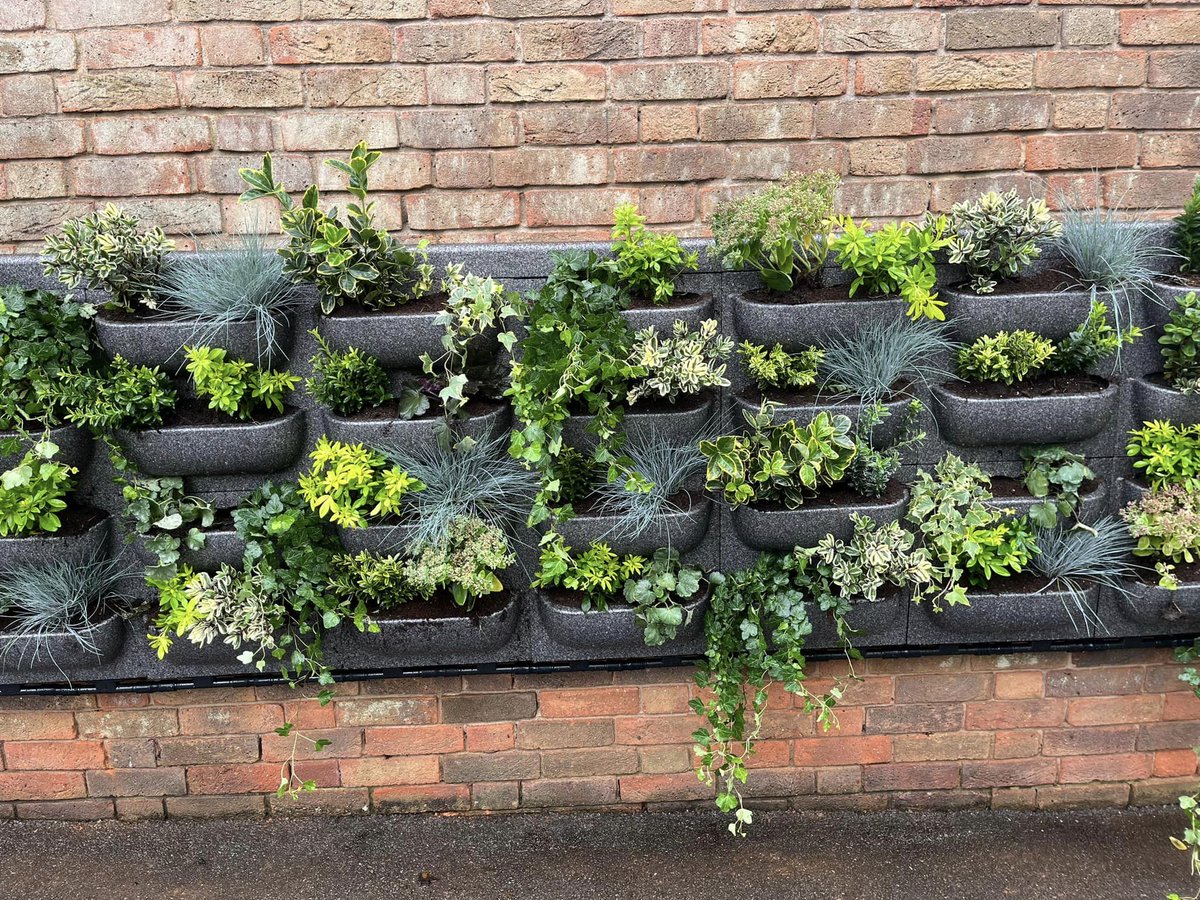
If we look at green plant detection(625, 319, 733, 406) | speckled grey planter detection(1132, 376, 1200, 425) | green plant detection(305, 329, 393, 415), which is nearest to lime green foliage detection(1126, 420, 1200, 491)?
speckled grey planter detection(1132, 376, 1200, 425)

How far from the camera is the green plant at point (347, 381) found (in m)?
2.19

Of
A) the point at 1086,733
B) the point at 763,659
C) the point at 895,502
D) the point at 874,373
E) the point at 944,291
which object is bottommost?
the point at 1086,733

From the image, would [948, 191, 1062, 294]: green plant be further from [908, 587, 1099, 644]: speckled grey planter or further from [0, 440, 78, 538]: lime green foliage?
[0, 440, 78, 538]: lime green foliage

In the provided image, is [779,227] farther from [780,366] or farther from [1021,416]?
[1021,416]

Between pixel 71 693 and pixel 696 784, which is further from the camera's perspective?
pixel 696 784

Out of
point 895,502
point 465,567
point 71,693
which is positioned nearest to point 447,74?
point 465,567

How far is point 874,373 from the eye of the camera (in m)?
2.25

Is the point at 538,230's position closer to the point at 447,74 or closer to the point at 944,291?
the point at 447,74

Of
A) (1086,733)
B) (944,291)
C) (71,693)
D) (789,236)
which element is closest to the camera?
(789,236)

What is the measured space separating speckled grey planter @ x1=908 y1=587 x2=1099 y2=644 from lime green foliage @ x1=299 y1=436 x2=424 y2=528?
56.9 inches

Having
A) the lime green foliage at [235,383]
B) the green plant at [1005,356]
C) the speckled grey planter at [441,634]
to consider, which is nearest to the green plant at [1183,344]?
the green plant at [1005,356]

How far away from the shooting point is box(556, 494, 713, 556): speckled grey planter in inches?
88.2

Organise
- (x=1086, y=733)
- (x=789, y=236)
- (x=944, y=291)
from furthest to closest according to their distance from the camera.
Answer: (x=1086, y=733)
(x=944, y=291)
(x=789, y=236)

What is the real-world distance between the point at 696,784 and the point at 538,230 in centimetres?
169
